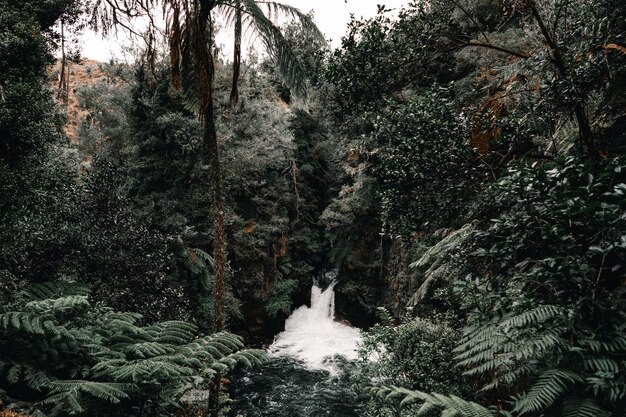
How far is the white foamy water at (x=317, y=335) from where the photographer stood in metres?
15.1

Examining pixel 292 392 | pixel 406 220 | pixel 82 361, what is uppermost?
pixel 406 220

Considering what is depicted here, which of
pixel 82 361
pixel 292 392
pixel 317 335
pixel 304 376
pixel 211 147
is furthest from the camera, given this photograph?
pixel 317 335

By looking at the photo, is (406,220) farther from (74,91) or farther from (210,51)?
(74,91)

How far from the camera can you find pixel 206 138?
6.62 meters

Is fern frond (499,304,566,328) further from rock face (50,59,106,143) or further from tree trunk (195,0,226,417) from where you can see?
rock face (50,59,106,143)

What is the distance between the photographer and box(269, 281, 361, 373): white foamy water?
1512 centimetres

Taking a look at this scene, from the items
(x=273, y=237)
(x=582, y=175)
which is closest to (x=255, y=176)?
(x=273, y=237)

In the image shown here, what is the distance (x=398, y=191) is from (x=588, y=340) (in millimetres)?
3193

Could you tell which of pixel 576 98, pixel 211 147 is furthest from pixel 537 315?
pixel 211 147

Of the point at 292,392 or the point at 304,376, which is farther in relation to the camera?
the point at 304,376

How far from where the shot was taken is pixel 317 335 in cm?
1761

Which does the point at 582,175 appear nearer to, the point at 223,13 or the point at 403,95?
the point at 223,13

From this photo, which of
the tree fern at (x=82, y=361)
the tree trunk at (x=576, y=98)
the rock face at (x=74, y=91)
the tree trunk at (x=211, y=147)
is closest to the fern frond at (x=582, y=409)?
the tree trunk at (x=576, y=98)

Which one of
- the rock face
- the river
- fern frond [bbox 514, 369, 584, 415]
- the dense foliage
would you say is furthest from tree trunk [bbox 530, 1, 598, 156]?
the rock face
